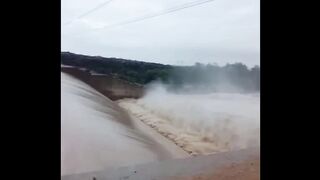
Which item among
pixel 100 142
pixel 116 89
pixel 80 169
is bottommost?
pixel 80 169

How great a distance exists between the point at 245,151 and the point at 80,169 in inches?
93.8

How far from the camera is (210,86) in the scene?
4.77 meters

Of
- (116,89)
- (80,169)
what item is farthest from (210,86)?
(80,169)
